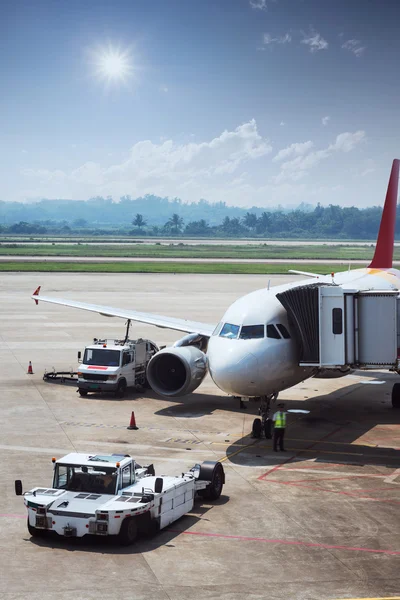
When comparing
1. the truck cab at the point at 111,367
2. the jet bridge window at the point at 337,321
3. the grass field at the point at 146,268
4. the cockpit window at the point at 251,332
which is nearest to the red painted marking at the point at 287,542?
the cockpit window at the point at 251,332

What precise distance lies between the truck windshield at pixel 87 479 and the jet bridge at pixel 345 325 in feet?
35.8

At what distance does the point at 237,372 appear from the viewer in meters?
28.1

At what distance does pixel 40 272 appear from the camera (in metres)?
115

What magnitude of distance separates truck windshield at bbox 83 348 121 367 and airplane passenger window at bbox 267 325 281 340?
10.0 meters

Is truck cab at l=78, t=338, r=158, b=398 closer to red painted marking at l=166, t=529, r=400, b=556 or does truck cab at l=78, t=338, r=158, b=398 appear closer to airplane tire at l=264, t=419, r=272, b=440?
airplane tire at l=264, t=419, r=272, b=440

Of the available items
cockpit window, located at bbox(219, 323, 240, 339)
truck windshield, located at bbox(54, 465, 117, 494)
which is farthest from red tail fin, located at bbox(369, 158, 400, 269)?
truck windshield, located at bbox(54, 465, 117, 494)

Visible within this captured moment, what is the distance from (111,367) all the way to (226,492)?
14.6 m

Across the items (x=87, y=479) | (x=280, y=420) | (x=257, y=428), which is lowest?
(x=257, y=428)

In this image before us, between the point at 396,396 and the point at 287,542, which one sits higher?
the point at 396,396

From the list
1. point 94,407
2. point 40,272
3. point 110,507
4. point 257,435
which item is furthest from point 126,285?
point 110,507

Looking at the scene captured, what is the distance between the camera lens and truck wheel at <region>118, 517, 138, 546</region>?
19422 mm

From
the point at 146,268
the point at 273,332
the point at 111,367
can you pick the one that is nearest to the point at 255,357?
the point at 273,332

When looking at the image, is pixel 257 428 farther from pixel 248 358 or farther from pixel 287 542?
pixel 287 542

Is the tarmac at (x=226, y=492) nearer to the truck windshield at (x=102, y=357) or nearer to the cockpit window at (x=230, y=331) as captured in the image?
the truck windshield at (x=102, y=357)
